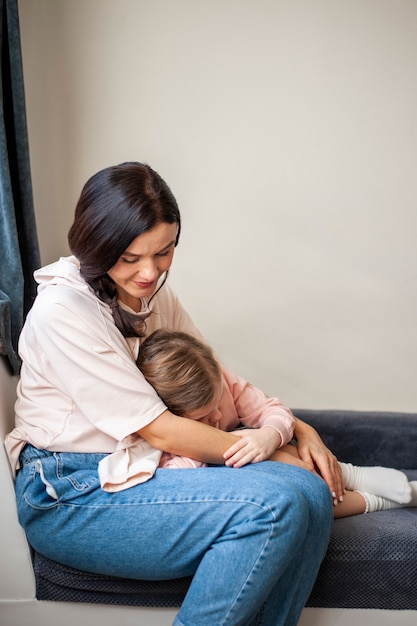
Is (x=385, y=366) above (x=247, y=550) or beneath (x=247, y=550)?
beneath

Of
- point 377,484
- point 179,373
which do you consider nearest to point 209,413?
point 179,373

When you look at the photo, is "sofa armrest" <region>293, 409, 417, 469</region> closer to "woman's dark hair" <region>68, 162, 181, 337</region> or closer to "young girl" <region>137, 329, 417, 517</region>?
"young girl" <region>137, 329, 417, 517</region>

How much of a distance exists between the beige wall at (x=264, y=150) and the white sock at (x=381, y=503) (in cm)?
68

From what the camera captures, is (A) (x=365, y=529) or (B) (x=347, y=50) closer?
(A) (x=365, y=529)

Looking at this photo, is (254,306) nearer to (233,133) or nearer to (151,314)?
(233,133)

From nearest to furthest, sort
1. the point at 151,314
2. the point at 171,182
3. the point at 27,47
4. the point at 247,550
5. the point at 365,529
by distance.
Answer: the point at 247,550 < the point at 365,529 < the point at 151,314 < the point at 27,47 < the point at 171,182

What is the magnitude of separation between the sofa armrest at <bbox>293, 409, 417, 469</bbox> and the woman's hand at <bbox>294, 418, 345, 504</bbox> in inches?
16.1

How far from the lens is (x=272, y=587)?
1.50 meters

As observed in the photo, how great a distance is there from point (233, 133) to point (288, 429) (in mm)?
1140

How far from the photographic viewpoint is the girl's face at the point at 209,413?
1764 millimetres

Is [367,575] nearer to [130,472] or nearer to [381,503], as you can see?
[381,503]

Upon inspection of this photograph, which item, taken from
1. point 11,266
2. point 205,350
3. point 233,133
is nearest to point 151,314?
point 205,350

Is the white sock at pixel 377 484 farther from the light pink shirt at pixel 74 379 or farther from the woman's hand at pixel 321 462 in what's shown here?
the light pink shirt at pixel 74 379

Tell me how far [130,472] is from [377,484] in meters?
0.81
